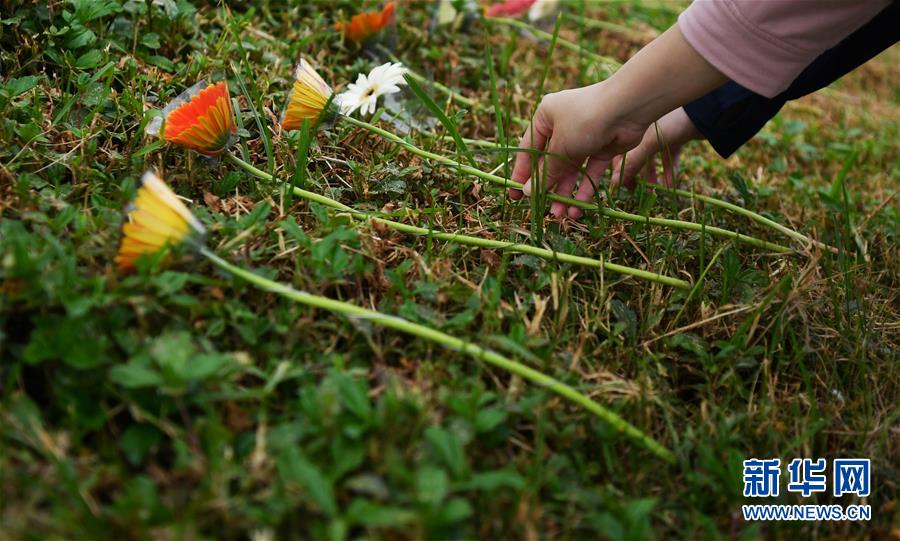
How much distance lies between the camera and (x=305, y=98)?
141 cm

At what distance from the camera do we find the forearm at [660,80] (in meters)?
1.23

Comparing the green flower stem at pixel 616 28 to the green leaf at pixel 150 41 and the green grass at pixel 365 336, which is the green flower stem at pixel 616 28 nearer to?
the green grass at pixel 365 336

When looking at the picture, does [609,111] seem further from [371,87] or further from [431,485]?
[431,485]

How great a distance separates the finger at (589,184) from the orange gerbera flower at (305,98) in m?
0.49

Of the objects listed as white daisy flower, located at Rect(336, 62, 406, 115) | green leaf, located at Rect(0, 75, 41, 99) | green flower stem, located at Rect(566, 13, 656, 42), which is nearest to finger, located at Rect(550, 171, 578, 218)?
white daisy flower, located at Rect(336, 62, 406, 115)

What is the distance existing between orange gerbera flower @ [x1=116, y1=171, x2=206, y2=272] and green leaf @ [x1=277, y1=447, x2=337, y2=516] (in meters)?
0.35

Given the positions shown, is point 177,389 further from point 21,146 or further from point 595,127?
point 595,127

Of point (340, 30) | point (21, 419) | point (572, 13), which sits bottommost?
point (21, 419)

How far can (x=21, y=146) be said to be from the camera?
1297mm

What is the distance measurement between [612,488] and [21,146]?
1.06 meters

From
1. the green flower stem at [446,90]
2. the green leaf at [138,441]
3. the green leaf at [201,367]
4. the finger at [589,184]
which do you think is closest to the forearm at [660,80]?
the finger at [589,184]

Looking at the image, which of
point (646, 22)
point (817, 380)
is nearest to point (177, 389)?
point (817, 380)

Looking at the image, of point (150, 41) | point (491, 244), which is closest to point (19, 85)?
point (150, 41)

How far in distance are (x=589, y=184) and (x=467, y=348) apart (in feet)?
1.83
